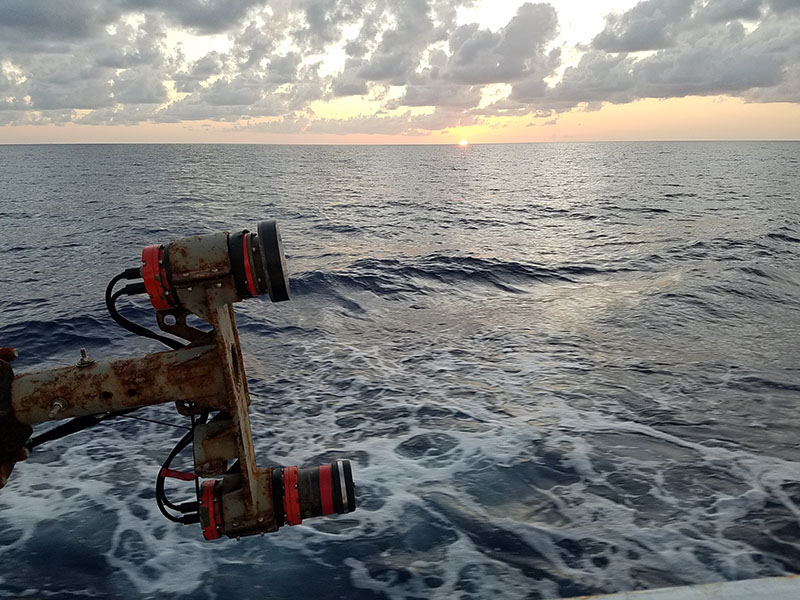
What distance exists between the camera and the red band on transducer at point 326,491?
3.54 meters

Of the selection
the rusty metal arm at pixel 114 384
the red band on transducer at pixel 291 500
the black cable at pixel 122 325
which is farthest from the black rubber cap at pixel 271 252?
the red band on transducer at pixel 291 500

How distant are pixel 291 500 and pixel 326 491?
0.75ft

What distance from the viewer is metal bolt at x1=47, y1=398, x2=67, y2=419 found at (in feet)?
10.8

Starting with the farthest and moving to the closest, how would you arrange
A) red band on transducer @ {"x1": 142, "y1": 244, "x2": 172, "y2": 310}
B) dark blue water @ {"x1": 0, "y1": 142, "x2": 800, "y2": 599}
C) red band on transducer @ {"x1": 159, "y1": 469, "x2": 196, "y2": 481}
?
1. dark blue water @ {"x1": 0, "y1": 142, "x2": 800, "y2": 599}
2. red band on transducer @ {"x1": 159, "y1": 469, "x2": 196, "y2": 481}
3. red band on transducer @ {"x1": 142, "y1": 244, "x2": 172, "y2": 310}

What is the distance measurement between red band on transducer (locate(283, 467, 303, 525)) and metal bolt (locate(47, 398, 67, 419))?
1423mm

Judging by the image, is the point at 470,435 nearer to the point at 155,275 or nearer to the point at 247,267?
the point at 247,267

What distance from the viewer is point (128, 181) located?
65.2 meters

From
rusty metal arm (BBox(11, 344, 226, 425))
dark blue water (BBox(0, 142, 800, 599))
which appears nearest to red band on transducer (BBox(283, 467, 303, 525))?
rusty metal arm (BBox(11, 344, 226, 425))

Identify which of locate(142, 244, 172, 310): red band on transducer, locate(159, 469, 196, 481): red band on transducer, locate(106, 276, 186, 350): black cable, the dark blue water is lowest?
the dark blue water

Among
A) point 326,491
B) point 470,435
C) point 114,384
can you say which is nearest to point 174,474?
point 114,384

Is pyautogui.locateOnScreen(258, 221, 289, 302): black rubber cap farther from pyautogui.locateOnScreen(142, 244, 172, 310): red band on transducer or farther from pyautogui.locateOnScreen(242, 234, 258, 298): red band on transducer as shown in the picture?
pyautogui.locateOnScreen(142, 244, 172, 310): red band on transducer

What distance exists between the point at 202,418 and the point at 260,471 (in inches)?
20.9

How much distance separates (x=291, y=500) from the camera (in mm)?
3508

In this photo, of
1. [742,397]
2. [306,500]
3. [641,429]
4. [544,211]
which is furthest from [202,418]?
[544,211]
